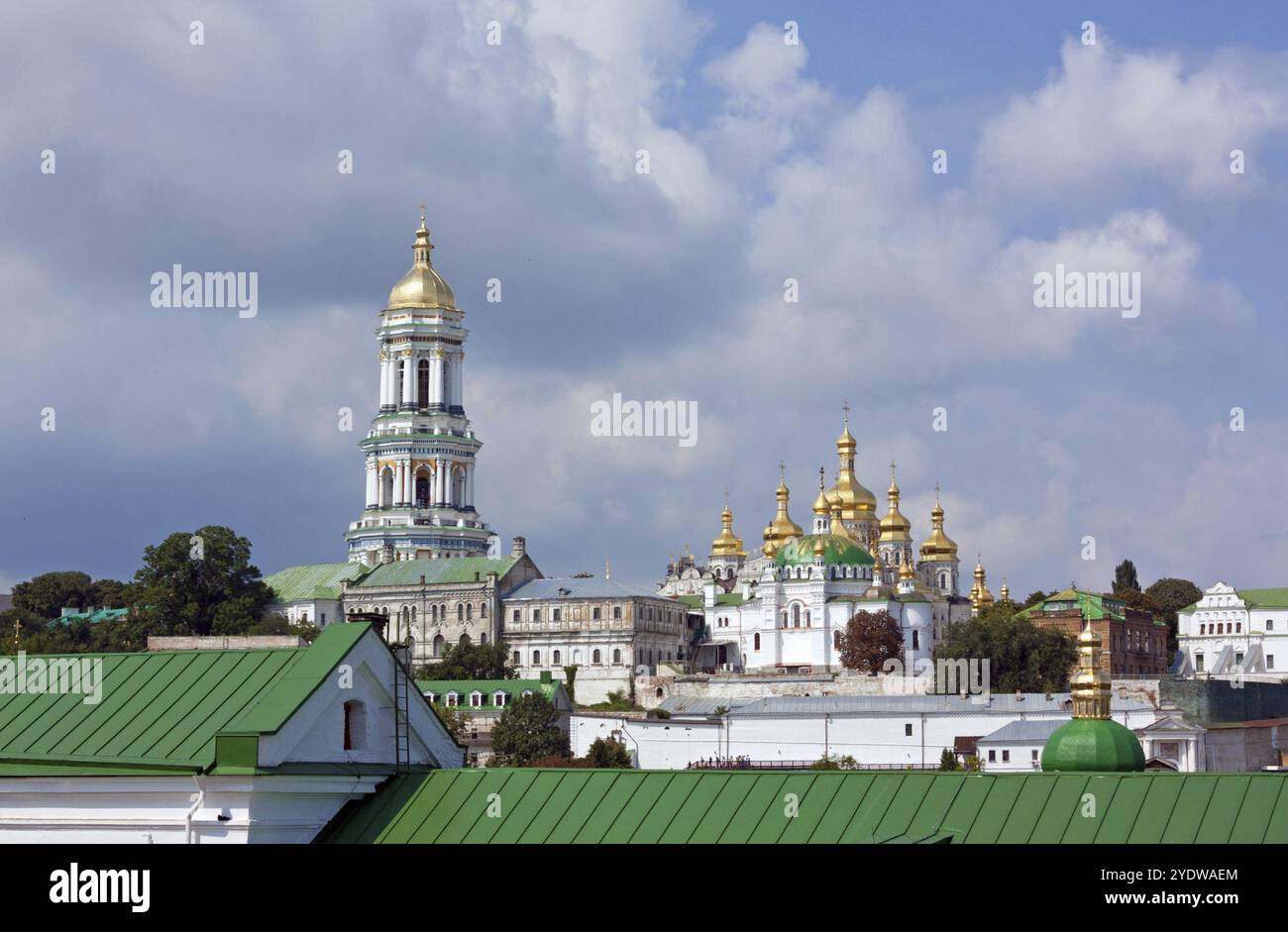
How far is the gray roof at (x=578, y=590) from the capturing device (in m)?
142

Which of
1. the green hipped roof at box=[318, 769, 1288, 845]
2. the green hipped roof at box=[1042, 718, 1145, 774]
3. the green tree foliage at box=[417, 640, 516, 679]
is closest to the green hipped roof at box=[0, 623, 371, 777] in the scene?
the green hipped roof at box=[318, 769, 1288, 845]

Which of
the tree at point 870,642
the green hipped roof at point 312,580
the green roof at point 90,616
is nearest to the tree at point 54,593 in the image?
the green roof at point 90,616

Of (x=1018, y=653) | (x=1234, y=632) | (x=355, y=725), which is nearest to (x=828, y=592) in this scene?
(x=1018, y=653)

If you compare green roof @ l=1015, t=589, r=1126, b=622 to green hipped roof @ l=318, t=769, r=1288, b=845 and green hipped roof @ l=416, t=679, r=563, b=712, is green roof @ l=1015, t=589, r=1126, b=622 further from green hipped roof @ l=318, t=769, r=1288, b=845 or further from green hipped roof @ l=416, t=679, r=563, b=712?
green hipped roof @ l=318, t=769, r=1288, b=845

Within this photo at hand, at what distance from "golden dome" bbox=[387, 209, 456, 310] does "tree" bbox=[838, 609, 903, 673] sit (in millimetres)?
41457

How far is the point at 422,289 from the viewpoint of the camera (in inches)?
6230

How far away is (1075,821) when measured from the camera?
19.0 meters

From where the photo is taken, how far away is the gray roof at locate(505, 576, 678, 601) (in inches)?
5581

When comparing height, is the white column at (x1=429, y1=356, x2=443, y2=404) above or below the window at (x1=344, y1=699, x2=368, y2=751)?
above

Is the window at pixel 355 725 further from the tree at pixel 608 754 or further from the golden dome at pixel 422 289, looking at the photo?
the golden dome at pixel 422 289

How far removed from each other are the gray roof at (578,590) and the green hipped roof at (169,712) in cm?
11811
